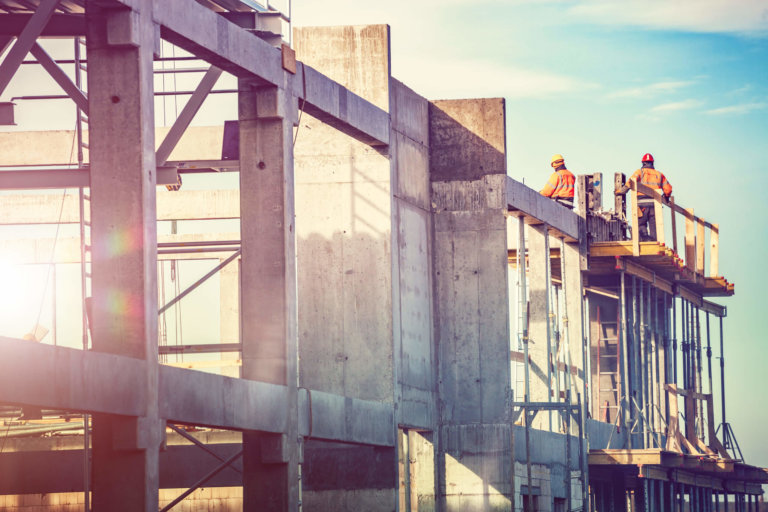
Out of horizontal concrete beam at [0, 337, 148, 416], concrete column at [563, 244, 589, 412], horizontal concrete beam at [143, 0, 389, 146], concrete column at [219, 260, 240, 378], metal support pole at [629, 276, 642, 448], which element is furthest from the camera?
concrete column at [219, 260, 240, 378]

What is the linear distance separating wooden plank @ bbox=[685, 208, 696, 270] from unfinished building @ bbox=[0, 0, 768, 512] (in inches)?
3.2

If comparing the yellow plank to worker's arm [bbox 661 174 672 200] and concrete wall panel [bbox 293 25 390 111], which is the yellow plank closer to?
worker's arm [bbox 661 174 672 200]

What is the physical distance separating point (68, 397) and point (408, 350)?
11.8 meters

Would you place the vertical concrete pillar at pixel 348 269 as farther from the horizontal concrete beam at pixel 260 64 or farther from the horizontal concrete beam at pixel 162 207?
the horizontal concrete beam at pixel 162 207

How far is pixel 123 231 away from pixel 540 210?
1526 cm

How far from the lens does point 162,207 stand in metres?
30.5

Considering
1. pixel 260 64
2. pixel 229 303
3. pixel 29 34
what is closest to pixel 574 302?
pixel 229 303

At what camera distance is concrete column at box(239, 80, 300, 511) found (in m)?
17.6

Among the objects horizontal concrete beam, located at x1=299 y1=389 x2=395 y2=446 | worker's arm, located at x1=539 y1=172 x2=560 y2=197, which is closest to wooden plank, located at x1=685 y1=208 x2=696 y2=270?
worker's arm, located at x1=539 y1=172 x2=560 y2=197

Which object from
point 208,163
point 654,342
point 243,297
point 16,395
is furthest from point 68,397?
point 654,342

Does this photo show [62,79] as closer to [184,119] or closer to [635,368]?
[184,119]

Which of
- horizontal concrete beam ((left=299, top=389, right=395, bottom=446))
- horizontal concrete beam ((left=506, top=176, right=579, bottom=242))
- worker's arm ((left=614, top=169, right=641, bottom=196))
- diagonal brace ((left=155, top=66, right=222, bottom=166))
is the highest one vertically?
worker's arm ((left=614, top=169, right=641, bottom=196))

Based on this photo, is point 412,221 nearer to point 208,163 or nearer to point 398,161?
point 398,161

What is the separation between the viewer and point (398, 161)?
77.5 ft
